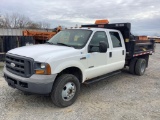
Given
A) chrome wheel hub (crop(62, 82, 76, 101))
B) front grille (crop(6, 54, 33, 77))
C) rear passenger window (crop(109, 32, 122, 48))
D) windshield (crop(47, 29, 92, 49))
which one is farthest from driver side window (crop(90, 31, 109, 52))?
front grille (crop(6, 54, 33, 77))

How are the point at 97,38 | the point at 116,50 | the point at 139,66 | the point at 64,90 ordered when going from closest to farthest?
1. the point at 64,90
2. the point at 97,38
3. the point at 116,50
4. the point at 139,66

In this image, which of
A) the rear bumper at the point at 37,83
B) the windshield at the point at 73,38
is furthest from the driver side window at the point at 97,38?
the rear bumper at the point at 37,83

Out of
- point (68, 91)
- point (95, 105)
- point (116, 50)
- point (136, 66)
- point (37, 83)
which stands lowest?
point (95, 105)

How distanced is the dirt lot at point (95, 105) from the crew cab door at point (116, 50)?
825 millimetres

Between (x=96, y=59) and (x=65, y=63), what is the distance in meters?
1.24

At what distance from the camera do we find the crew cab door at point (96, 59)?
4952mm

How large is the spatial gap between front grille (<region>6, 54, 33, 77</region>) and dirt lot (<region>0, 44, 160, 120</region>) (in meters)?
0.86

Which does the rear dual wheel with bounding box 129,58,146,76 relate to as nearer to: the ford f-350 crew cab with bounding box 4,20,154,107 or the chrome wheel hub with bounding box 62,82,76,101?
the ford f-350 crew cab with bounding box 4,20,154,107

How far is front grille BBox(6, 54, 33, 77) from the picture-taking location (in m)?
3.93

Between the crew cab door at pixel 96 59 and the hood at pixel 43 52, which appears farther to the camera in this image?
the crew cab door at pixel 96 59

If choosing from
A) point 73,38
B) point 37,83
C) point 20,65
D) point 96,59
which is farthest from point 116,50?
point 20,65

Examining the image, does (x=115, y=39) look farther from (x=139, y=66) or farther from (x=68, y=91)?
(x=68, y=91)

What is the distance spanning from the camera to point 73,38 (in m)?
5.23

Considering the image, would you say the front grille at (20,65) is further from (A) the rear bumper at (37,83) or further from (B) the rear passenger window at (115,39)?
(B) the rear passenger window at (115,39)
